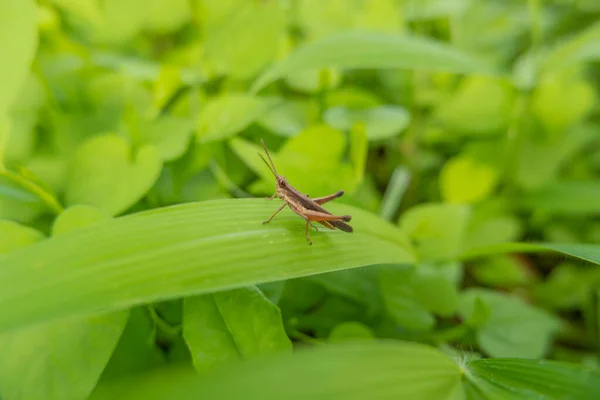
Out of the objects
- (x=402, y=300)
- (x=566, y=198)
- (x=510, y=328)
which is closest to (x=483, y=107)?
(x=566, y=198)

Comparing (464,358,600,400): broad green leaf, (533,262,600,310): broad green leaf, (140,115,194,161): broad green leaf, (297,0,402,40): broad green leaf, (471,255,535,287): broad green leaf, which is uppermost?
(297,0,402,40): broad green leaf

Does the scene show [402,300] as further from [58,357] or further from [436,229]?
[58,357]

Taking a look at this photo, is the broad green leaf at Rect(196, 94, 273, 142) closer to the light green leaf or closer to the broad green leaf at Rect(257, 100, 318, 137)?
the broad green leaf at Rect(257, 100, 318, 137)

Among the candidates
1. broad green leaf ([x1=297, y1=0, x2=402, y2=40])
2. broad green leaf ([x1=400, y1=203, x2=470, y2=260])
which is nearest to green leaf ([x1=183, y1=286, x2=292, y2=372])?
broad green leaf ([x1=400, y1=203, x2=470, y2=260])

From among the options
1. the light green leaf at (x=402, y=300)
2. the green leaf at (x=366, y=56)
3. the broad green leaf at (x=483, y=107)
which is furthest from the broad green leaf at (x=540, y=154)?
the light green leaf at (x=402, y=300)

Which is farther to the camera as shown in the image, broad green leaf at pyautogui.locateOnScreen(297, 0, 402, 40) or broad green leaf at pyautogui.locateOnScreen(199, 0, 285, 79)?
broad green leaf at pyautogui.locateOnScreen(297, 0, 402, 40)
